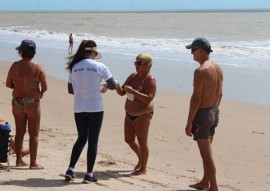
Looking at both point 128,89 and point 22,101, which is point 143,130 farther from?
point 22,101

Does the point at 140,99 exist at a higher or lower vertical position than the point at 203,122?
higher

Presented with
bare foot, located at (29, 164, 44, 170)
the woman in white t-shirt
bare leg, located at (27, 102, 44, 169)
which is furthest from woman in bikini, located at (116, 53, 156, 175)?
bare foot, located at (29, 164, 44, 170)

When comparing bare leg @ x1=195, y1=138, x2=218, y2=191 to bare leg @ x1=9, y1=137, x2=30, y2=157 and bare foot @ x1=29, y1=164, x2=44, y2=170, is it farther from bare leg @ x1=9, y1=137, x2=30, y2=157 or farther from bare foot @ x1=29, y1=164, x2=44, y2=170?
bare leg @ x1=9, y1=137, x2=30, y2=157

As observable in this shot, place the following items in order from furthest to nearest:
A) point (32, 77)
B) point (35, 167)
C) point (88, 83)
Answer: point (35, 167)
point (32, 77)
point (88, 83)

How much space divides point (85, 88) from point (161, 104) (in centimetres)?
697

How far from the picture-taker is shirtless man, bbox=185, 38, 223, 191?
5.64m

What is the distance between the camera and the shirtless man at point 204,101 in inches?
222

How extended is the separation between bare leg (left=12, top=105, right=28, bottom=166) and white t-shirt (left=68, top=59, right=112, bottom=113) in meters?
0.94

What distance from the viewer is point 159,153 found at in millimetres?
8219

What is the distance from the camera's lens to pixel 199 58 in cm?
584

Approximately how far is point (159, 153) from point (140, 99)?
6.77 feet

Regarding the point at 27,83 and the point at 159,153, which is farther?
the point at 159,153

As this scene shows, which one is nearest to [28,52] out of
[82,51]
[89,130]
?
[82,51]

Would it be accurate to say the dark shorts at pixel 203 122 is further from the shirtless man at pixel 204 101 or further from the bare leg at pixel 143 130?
the bare leg at pixel 143 130
